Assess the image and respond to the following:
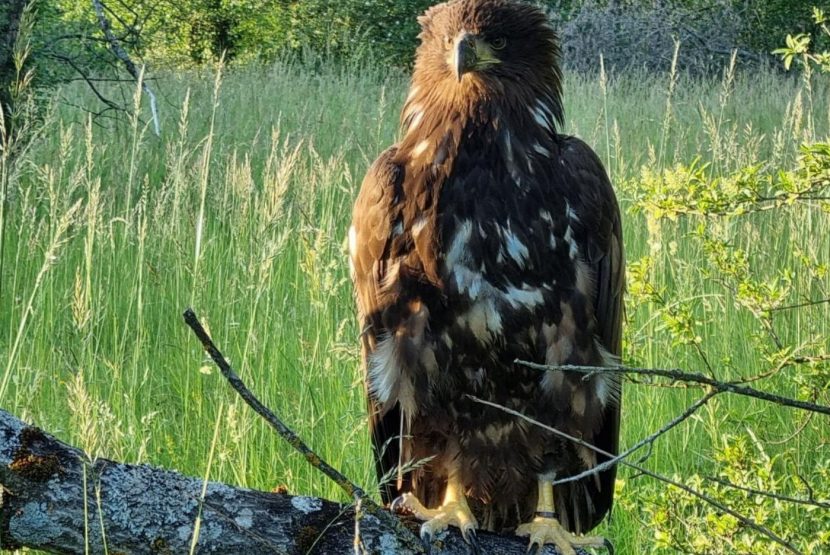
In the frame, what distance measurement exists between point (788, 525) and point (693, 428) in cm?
81

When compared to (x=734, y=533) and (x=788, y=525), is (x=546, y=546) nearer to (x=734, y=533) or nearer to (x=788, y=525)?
(x=734, y=533)

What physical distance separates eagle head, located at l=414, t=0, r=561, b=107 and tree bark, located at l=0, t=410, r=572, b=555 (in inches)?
55.9

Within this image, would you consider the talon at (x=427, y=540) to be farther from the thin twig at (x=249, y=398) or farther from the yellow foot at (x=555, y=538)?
the thin twig at (x=249, y=398)

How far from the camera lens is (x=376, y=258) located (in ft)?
8.74

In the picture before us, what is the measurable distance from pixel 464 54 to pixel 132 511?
5.28 feet

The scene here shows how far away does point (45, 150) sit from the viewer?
629 cm

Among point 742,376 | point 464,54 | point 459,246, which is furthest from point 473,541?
point 464,54

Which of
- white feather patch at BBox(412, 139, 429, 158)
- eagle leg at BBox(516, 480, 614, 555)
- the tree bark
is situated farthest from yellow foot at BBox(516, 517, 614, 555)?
white feather patch at BBox(412, 139, 429, 158)

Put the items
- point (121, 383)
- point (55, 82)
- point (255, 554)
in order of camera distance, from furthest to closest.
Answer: point (55, 82) < point (121, 383) < point (255, 554)

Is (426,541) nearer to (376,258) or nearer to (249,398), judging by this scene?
(376,258)

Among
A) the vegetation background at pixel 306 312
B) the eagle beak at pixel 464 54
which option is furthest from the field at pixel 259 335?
the eagle beak at pixel 464 54

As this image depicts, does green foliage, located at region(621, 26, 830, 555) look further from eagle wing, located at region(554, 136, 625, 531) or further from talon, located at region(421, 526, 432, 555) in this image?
talon, located at region(421, 526, 432, 555)

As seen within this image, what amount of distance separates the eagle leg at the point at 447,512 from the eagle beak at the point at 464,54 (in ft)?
3.67

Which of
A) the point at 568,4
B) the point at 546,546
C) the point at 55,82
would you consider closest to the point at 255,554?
the point at 546,546
